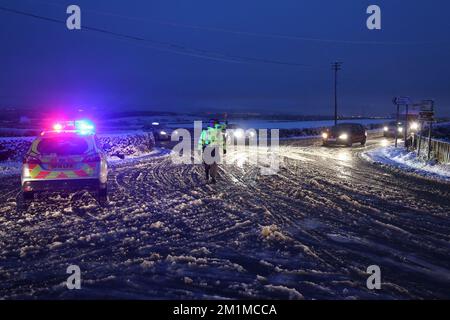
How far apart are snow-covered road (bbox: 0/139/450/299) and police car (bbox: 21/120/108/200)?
1.67ft

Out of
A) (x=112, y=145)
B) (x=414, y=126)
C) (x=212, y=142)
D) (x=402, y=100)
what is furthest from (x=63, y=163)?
(x=414, y=126)

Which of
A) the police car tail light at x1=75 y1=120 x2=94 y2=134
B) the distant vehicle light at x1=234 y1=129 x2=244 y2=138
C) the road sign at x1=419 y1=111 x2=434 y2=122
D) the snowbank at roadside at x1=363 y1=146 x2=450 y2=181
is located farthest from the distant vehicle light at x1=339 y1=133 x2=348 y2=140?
the police car tail light at x1=75 y1=120 x2=94 y2=134

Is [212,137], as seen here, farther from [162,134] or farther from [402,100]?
[162,134]

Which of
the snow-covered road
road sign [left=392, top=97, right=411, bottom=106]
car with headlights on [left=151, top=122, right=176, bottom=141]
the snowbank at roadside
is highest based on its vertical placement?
road sign [left=392, top=97, right=411, bottom=106]

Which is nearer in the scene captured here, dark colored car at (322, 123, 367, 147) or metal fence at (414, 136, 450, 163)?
metal fence at (414, 136, 450, 163)

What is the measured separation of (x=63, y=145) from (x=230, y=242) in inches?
200

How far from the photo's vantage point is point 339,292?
495 cm

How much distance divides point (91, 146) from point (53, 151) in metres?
0.81

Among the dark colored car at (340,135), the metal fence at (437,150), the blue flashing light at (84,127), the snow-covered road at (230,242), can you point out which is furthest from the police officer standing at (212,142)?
the dark colored car at (340,135)

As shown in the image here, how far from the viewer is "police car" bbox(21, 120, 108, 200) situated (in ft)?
32.0

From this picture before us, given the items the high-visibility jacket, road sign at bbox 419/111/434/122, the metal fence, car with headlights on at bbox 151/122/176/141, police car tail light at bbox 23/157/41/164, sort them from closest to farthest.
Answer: police car tail light at bbox 23/157/41/164
the high-visibility jacket
the metal fence
road sign at bbox 419/111/434/122
car with headlights on at bbox 151/122/176/141

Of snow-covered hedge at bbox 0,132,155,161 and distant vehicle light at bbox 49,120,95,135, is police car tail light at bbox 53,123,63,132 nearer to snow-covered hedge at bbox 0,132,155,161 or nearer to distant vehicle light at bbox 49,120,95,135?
distant vehicle light at bbox 49,120,95,135

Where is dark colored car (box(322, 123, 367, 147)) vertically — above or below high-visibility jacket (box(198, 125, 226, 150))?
below

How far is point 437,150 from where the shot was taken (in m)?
19.7
